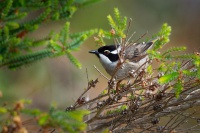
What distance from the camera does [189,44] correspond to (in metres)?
10.8

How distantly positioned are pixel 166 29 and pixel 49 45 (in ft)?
3.47

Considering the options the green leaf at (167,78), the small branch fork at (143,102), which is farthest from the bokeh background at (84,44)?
the green leaf at (167,78)

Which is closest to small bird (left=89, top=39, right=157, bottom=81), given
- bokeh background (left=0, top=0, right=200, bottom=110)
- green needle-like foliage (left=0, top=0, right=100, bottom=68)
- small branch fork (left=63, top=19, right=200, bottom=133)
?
green needle-like foliage (left=0, top=0, right=100, bottom=68)

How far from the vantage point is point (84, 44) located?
9.62 meters

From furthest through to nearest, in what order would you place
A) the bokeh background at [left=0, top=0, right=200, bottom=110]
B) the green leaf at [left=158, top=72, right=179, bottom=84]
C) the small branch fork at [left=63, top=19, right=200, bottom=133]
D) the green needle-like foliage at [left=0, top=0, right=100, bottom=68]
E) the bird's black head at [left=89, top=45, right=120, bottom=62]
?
the bokeh background at [left=0, top=0, right=200, bottom=110]
the bird's black head at [left=89, top=45, right=120, bottom=62]
the green needle-like foliage at [left=0, top=0, right=100, bottom=68]
the small branch fork at [left=63, top=19, right=200, bottom=133]
the green leaf at [left=158, top=72, right=179, bottom=84]

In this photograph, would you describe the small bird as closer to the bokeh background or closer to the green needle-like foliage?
the green needle-like foliage

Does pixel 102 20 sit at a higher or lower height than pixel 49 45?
higher

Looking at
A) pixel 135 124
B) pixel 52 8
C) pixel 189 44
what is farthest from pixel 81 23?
pixel 135 124

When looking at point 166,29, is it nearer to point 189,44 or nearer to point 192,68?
point 192,68

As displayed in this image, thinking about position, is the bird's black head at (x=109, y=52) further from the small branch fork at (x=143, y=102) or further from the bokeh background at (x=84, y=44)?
the bokeh background at (x=84, y=44)

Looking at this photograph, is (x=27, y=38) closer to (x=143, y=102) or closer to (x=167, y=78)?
(x=143, y=102)

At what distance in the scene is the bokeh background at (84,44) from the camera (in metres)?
8.15

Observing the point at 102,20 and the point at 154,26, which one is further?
the point at 154,26

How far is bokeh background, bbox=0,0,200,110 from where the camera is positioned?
321 inches
